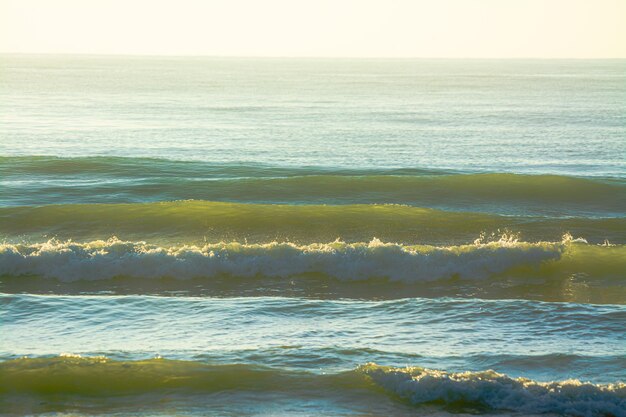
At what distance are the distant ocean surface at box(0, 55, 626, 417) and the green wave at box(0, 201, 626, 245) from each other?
10 centimetres

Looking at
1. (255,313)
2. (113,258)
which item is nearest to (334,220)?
(113,258)

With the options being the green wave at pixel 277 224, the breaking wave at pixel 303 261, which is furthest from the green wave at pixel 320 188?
the breaking wave at pixel 303 261

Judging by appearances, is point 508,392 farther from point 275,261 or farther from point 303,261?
point 275,261

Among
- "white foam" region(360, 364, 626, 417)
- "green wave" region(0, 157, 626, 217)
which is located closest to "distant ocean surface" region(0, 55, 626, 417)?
"white foam" region(360, 364, 626, 417)

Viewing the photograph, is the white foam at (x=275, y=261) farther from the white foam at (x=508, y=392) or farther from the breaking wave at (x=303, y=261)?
the white foam at (x=508, y=392)

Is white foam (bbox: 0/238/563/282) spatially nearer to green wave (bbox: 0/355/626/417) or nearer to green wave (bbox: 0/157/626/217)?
green wave (bbox: 0/355/626/417)

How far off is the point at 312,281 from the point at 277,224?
21.1 ft

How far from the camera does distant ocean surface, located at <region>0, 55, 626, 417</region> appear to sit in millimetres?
12086

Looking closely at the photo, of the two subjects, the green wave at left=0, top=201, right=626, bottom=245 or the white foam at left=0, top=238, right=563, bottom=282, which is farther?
the green wave at left=0, top=201, right=626, bottom=245

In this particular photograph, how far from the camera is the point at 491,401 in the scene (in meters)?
11.6

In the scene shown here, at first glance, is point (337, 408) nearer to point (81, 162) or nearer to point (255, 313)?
point (255, 313)

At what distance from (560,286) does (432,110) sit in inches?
1974

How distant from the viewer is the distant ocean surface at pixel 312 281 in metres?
12.1

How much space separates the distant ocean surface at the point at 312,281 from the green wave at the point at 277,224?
99mm
